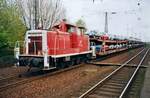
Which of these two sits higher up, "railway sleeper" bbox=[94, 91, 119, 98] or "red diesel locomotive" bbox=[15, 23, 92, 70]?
"red diesel locomotive" bbox=[15, 23, 92, 70]

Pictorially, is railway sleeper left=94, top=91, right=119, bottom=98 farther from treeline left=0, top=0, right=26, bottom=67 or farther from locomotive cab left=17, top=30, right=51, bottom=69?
treeline left=0, top=0, right=26, bottom=67

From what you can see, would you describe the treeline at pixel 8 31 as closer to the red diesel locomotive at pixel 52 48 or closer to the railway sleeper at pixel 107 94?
the red diesel locomotive at pixel 52 48

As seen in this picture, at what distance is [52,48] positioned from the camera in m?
17.6

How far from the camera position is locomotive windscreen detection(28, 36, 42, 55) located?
1761 cm

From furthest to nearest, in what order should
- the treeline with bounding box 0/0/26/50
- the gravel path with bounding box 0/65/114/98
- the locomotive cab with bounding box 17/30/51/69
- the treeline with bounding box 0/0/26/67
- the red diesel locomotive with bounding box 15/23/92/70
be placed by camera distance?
the treeline with bounding box 0/0/26/50 < the treeline with bounding box 0/0/26/67 < the red diesel locomotive with bounding box 15/23/92/70 < the locomotive cab with bounding box 17/30/51/69 < the gravel path with bounding box 0/65/114/98

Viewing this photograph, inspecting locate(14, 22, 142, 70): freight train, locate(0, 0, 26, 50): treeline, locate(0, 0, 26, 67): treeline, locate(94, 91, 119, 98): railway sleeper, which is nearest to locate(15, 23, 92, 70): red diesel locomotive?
locate(14, 22, 142, 70): freight train

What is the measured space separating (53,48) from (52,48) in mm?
97

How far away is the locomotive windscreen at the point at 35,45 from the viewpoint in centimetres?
1761

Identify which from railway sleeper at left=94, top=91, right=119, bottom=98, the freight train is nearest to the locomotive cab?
the freight train

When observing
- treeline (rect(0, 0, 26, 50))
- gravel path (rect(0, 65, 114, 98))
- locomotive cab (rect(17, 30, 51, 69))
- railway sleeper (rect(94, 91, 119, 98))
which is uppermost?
treeline (rect(0, 0, 26, 50))

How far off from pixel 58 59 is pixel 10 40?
1041 centimetres

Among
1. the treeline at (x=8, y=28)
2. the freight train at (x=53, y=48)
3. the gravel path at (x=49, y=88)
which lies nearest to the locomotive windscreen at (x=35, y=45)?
the freight train at (x=53, y=48)

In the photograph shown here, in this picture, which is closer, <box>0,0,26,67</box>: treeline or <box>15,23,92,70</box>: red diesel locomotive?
<box>15,23,92,70</box>: red diesel locomotive

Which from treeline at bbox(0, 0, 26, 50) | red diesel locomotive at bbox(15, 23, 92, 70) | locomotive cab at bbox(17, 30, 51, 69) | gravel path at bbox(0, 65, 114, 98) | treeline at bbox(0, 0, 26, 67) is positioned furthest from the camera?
treeline at bbox(0, 0, 26, 50)
